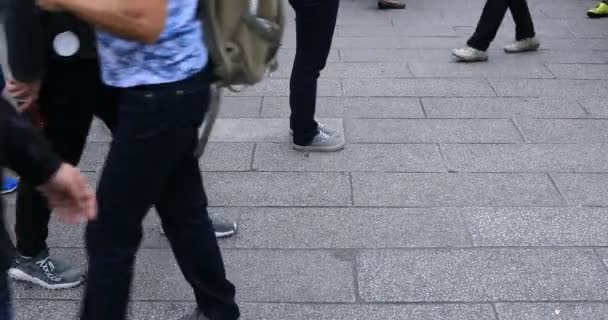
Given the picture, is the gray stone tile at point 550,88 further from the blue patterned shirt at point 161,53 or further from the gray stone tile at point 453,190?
the blue patterned shirt at point 161,53

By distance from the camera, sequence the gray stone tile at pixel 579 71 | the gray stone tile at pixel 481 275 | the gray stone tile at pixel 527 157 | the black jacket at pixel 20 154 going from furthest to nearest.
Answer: the gray stone tile at pixel 579 71 < the gray stone tile at pixel 527 157 < the gray stone tile at pixel 481 275 < the black jacket at pixel 20 154

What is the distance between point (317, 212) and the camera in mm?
3404

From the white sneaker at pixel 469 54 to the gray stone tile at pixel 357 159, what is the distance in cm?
181

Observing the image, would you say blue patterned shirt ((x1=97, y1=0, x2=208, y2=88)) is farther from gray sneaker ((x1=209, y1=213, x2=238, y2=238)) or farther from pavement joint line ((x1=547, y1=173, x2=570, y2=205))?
pavement joint line ((x1=547, y1=173, x2=570, y2=205))

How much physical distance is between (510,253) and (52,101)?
6.15ft

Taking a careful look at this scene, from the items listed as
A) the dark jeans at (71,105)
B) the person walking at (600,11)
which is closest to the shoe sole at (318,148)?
the dark jeans at (71,105)

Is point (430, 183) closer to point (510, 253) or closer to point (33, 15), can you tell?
point (510, 253)

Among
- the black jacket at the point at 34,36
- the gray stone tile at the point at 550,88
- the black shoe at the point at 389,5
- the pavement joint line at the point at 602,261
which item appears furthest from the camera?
the black shoe at the point at 389,5

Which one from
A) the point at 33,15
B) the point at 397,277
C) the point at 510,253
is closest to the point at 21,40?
the point at 33,15

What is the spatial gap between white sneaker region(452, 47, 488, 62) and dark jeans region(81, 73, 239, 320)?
3795 millimetres

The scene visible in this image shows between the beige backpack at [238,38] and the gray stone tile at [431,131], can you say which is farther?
the gray stone tile at [431,131]

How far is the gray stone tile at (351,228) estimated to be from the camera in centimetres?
314

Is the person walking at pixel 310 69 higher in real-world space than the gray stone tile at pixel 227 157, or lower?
higher

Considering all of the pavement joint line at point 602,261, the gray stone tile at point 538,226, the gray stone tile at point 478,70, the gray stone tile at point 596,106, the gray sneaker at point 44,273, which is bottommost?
the gray stone tile at point 478,70
